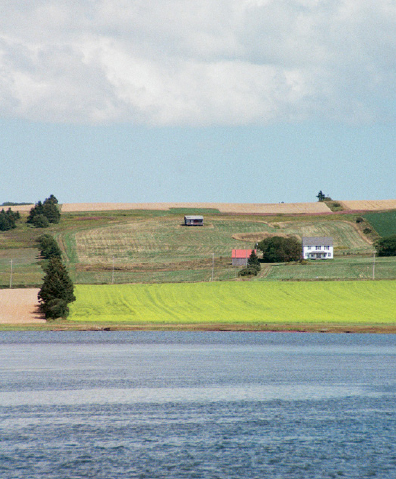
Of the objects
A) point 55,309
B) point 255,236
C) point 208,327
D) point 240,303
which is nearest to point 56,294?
point 55,309

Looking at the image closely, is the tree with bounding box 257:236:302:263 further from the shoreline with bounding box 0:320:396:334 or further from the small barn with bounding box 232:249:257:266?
the shoreline with bounding box 0:320:396:334

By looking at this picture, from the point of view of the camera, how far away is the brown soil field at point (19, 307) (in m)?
98.1

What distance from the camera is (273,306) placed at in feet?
352

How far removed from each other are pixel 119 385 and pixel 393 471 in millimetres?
24710

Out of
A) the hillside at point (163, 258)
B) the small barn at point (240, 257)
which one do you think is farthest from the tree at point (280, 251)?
the hillside at point (163, 258)

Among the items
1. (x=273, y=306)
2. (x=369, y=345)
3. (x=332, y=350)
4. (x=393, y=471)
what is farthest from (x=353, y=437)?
(x=273, y=306)

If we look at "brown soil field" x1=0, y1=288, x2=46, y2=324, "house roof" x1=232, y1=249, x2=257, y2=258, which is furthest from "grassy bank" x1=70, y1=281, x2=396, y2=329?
"house roof" x1=232, y1=249, x2=257, y2=258

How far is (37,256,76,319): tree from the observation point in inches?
3802

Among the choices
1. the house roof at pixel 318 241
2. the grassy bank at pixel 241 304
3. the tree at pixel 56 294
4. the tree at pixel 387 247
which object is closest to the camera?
the grassy bank at pixel 241 304

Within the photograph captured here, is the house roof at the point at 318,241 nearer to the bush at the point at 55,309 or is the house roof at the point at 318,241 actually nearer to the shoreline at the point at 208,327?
the shoreline at the point at 208,327

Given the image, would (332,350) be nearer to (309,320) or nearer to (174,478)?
(309,320)

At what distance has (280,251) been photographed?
160625 millimetres

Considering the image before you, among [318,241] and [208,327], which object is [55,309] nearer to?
[208,327]

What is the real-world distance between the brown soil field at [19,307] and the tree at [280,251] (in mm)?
60688
